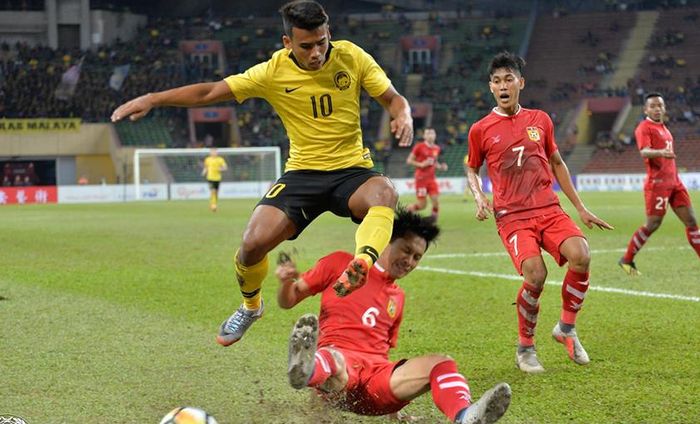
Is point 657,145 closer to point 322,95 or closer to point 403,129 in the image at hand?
point 322,95

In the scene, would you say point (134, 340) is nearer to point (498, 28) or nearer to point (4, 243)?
point (4, 243)

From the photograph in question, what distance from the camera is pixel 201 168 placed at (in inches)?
1827

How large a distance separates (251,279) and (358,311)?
76.5 inches

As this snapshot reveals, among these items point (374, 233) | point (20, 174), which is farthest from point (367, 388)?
point (20, 174)

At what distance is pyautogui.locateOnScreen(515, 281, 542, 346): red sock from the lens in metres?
7.12

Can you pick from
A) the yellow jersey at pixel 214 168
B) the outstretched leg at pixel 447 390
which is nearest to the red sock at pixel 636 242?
the outstretched leg at pixel 447 390

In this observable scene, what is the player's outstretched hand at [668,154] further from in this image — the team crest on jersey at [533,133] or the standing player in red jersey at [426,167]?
the standing player in red jersey at [426,167]

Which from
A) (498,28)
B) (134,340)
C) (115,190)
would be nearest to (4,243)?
(134,340)

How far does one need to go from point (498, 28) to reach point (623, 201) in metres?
30.1

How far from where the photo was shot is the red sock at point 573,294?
7402mm

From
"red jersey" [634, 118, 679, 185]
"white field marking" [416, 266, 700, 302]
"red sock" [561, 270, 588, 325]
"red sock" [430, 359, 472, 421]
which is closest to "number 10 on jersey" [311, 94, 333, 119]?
"red sock" [561, 270, 588, 325]

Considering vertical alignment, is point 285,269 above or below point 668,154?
above

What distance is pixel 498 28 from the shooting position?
62375mm

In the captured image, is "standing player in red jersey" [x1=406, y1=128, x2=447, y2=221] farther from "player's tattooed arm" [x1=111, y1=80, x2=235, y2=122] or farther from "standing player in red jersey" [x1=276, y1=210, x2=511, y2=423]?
"standing player in red jersey" [x1=276, y1=210, x2=511, y2=423]
